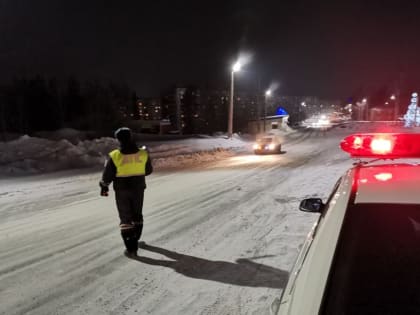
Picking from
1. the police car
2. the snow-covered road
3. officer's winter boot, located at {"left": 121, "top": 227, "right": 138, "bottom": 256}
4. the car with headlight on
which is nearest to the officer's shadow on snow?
the snow-covered road

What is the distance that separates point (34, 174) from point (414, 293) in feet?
55.5

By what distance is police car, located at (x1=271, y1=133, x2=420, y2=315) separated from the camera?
5.71ft

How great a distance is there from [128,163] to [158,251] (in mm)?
1430

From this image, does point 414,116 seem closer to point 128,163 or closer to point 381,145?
point 128,163

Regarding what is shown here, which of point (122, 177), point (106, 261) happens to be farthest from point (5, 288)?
point (122, 177)

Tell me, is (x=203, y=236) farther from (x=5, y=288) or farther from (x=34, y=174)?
(x=34, y=174)

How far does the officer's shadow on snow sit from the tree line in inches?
2454

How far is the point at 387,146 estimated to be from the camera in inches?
128

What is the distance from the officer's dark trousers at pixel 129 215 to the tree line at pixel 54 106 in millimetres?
61720

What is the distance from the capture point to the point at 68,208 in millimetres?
9805

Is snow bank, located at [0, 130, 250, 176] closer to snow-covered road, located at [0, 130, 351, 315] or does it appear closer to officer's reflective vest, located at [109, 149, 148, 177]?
snow-covered road, located at [0, 130, 351, 315]

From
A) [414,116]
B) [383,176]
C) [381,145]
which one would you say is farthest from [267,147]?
[414,116]

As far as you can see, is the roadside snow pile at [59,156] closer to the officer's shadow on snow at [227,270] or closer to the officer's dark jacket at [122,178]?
the officer's dark jacket at [122,178]

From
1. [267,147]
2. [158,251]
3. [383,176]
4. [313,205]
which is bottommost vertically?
[158,251]
